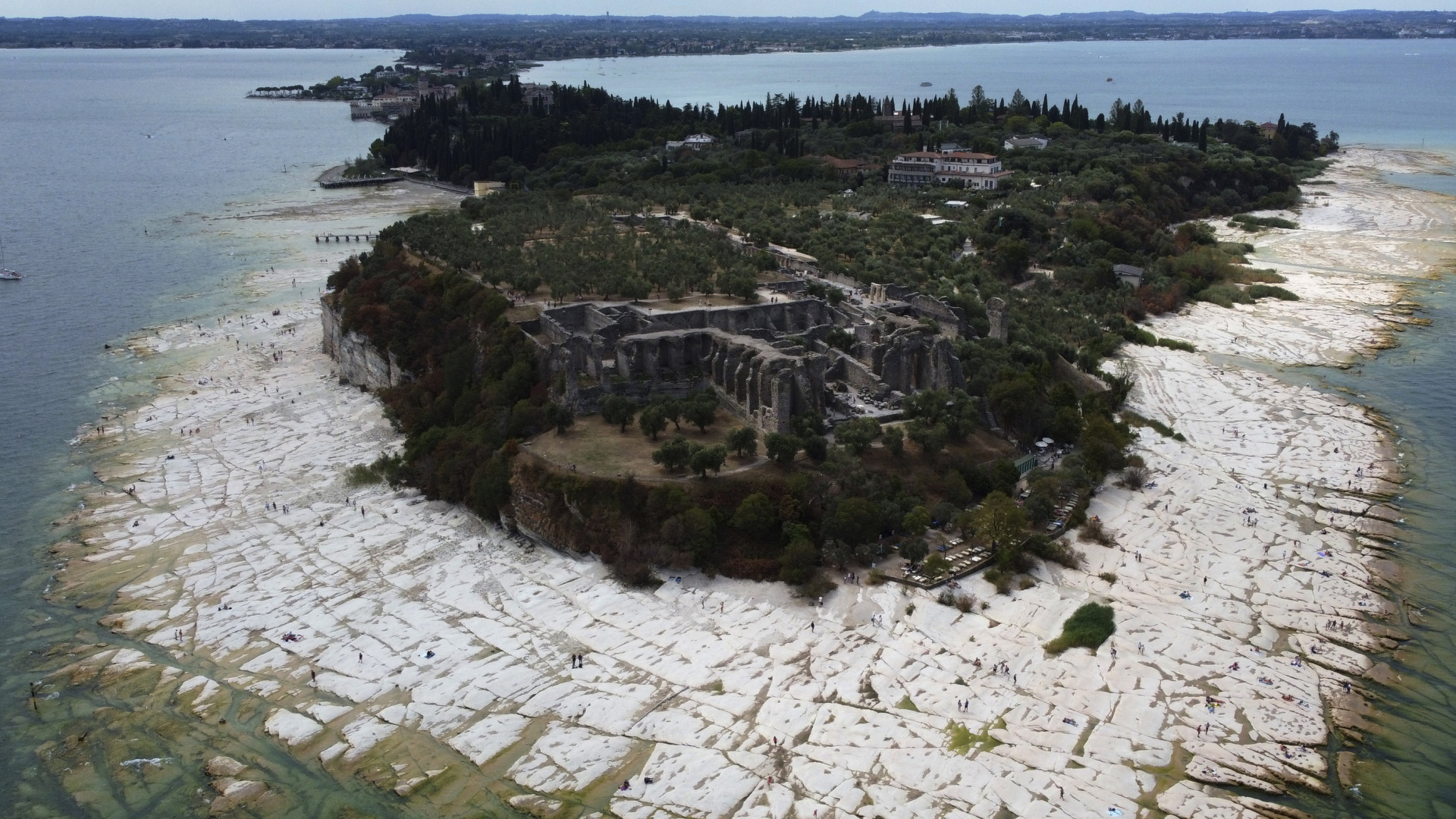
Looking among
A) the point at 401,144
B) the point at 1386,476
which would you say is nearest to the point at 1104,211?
the point at 1386,476

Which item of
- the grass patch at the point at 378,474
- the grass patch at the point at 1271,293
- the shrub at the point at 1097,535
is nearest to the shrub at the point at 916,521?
the shrub at the point at 1097,535

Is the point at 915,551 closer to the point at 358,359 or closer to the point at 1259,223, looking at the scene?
the point at 358,359

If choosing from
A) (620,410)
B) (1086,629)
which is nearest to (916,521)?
(1086,629)

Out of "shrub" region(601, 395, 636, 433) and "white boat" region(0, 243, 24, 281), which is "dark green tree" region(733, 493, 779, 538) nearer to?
"shrub" region(601, 395, 636, 433)

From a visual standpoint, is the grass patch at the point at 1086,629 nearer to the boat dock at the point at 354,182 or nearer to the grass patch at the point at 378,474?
the grass patch at the point at 378,474

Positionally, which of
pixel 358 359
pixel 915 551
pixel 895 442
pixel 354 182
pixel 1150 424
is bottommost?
pixel 1150 424

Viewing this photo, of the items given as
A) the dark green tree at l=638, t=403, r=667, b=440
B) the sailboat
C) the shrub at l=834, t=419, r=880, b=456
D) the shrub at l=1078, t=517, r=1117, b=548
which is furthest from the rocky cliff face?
the shrub at l=1078, t=517, r=1117, b=548
